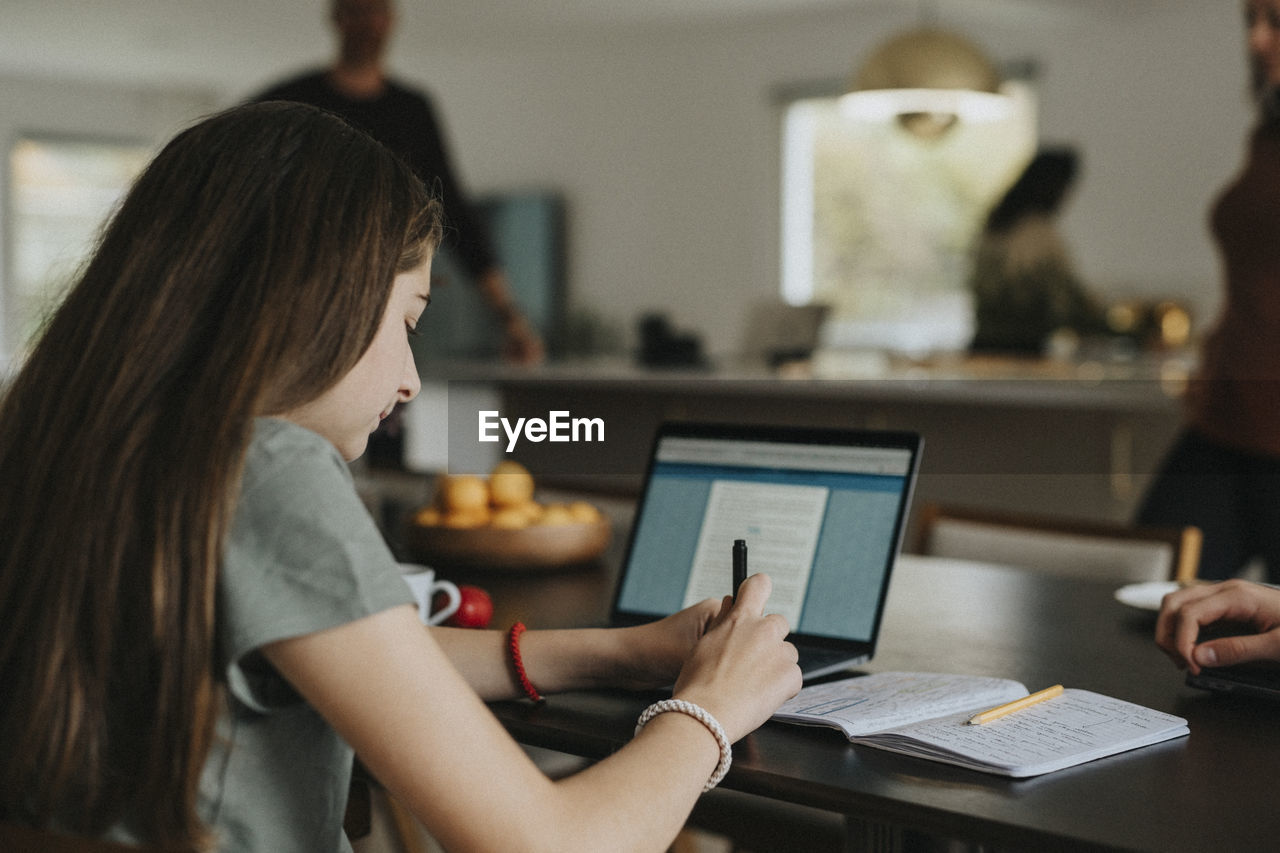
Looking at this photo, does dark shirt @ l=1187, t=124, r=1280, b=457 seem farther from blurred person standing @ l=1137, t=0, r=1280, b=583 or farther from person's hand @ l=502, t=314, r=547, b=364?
person's hand @ l=502, t=314, r=547, b=364

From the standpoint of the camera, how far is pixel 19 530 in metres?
0.79

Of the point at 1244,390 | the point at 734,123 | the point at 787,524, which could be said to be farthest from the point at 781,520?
the point at 734,123

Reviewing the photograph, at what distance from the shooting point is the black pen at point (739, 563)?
0.99m

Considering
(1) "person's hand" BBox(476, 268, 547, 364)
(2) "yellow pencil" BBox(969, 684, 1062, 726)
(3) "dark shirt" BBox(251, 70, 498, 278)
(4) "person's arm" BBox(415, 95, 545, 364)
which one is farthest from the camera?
(1) "person's hand" BBox(476, 268, 547, 364)

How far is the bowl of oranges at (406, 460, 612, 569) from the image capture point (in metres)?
1.69

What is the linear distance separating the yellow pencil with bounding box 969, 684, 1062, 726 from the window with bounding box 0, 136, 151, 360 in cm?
947

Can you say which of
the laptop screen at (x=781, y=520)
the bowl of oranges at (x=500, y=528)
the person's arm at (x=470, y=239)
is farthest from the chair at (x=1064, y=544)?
the person's arm at (x=470, y=239)

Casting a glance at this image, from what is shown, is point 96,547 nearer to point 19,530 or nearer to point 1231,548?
point 19,530

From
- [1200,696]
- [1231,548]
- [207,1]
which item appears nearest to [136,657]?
[1200,696]

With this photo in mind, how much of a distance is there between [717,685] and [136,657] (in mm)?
362

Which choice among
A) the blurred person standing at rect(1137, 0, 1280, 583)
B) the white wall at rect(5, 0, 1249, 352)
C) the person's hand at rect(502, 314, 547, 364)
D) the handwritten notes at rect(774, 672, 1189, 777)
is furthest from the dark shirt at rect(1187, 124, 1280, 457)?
the white wall at rect(5, 0, 1249, 352)

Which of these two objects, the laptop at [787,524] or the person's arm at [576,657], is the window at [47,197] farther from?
the person's arm at [576,657]

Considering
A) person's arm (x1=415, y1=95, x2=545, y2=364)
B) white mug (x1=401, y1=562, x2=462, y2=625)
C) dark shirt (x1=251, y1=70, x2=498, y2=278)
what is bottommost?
white mug (x1=401, y1=562, x2=462, y2=625)

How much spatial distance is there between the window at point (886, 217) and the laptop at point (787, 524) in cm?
578
